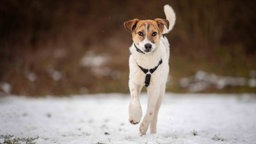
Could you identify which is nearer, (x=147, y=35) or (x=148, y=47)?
(x=148, y=47)

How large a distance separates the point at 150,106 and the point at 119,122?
98.4 inches

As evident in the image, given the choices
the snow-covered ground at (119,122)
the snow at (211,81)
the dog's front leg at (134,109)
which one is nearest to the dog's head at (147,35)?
the dog's front leg at (134,109)

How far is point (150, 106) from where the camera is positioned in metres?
7.27

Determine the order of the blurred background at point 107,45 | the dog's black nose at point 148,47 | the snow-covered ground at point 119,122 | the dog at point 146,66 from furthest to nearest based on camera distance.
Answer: the blurred background at point 107,45
the snow-covered ground at point 119,122
the dog at point 146,66
the dog's black nose at point 148,47

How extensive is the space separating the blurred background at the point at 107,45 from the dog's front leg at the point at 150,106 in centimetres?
951

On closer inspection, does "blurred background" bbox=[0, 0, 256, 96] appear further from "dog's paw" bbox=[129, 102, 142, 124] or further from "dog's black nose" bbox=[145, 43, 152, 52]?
"dog's black nose" bbox=[145, 43, 152, 52]

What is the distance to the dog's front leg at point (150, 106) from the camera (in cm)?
721

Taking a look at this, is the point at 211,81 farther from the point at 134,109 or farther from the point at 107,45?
the point at 134,109

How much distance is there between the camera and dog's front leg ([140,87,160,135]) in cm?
721

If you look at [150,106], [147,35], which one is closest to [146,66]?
[147,35]

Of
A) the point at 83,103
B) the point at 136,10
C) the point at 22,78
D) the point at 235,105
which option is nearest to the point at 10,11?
the point at 22,78

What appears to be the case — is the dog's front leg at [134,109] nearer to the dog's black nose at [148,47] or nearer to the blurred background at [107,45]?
the dog's black nose at [148,47]

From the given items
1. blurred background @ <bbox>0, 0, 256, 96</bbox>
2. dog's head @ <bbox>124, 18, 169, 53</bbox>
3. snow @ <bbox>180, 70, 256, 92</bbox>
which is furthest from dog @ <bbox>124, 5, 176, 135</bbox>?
snow @ <bbox>180, 70, 256, 92</bbox>

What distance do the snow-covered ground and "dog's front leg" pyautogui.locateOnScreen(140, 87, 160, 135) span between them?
0.50ft
